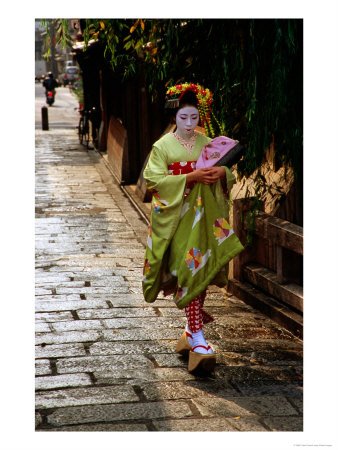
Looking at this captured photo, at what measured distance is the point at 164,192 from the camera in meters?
4.69

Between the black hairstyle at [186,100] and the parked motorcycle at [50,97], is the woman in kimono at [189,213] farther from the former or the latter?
the parked motorcycle at [50,97]

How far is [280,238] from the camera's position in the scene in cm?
590

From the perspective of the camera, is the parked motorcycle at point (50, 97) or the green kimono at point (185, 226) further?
the parked motorcycle at point (50, 97)

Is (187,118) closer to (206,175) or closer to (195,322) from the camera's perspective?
(206,175)

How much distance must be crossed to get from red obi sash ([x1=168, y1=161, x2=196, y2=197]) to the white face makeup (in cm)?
22

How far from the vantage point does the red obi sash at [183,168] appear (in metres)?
4.74

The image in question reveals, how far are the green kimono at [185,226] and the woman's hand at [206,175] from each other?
0.06 meters

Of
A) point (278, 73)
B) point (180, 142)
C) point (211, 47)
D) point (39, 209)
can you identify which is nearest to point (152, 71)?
point (211, 47)

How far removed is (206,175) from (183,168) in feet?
0.68

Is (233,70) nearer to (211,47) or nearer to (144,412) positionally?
(211,47)

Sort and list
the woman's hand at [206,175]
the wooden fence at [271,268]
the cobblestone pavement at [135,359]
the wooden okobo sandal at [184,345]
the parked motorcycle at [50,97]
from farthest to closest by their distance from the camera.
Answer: the parked motorcycle at [50,97] < the wooden fence at [271,268] < the wooden okobo sandal at [184,345] < the woman's hand at [206,175] < the cobblestone pavement at [135,359]

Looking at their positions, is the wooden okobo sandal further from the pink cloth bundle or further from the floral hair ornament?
the floral hair ornament

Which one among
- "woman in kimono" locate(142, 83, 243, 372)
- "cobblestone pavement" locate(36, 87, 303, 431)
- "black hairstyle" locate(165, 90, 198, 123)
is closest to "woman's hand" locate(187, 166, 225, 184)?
"woman in kimono" locate(142, 83, 243, 372)

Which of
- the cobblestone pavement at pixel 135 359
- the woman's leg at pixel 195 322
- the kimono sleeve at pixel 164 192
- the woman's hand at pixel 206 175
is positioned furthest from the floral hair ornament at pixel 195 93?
the cobblestone pavement at pixel 135 359
